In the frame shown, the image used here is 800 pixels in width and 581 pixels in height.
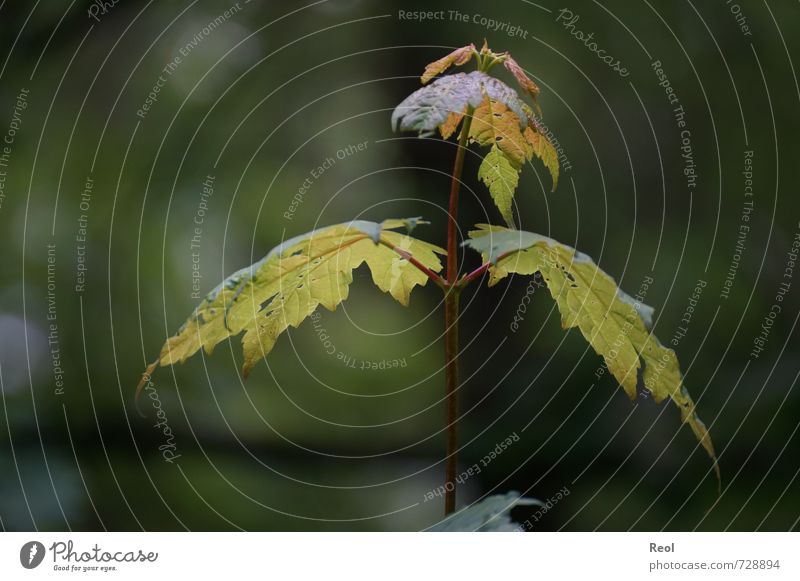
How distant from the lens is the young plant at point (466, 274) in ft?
1.82

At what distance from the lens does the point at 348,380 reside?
2.31 meters

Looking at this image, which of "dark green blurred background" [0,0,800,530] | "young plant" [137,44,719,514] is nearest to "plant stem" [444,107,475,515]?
"young plant" [137,44,719,514]

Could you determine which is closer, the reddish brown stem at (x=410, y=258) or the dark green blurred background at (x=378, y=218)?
the reddish brown stem at (x=410, y=258)

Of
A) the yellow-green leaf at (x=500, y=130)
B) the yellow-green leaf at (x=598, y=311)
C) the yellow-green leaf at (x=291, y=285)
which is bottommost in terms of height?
the yellow-green leaf at (x=598, y=311)

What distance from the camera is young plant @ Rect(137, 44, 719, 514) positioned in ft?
1.82

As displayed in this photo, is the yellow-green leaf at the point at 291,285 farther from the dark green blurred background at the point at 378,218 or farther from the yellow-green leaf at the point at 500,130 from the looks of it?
the dark green blurred background at the point at 378,218

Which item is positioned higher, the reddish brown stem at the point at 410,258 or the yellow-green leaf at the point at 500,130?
the yellow-green leaf at the point at 500,130

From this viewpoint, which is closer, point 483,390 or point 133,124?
point 483,390

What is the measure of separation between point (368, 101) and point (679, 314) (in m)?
0.96

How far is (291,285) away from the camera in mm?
637

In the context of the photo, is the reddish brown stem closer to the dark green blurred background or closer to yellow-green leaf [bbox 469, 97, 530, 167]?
yellow-green leaf [bbox 469, 97, 530, 167]

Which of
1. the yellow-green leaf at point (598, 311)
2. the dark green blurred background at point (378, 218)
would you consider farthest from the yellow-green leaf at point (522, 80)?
the dark green blurred background at point (378, 218)
